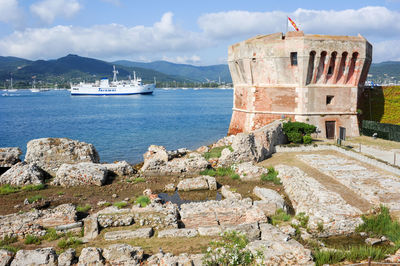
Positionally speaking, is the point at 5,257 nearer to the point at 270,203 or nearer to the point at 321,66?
the point at 270,203

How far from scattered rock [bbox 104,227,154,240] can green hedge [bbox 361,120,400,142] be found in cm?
2202

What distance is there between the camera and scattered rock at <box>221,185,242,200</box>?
521 inches

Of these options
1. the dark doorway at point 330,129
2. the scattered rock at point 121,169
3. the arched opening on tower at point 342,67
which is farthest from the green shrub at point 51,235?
the arched opening on tower at point 342,67

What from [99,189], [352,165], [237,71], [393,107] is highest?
[237,71]

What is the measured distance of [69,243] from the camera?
29.1 ft

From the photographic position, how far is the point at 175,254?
7961mm

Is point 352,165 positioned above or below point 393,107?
below

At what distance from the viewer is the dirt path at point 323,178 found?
38.6ft

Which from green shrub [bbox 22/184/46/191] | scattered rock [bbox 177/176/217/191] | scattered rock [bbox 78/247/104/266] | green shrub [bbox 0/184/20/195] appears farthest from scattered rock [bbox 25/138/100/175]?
scattered rock [bbox 78/247/104/266]

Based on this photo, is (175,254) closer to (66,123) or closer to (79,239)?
(79,239)

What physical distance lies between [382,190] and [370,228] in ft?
11.9

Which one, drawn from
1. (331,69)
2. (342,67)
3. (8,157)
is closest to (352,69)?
(342,67)

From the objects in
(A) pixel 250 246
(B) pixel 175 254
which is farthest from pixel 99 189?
(A) pixel 250 246

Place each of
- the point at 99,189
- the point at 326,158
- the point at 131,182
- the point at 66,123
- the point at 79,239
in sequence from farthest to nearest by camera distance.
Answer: the point at 66,123 → the point at 326,158 → the point at 131,182 → the point at 99,189 → the point at 79,239
